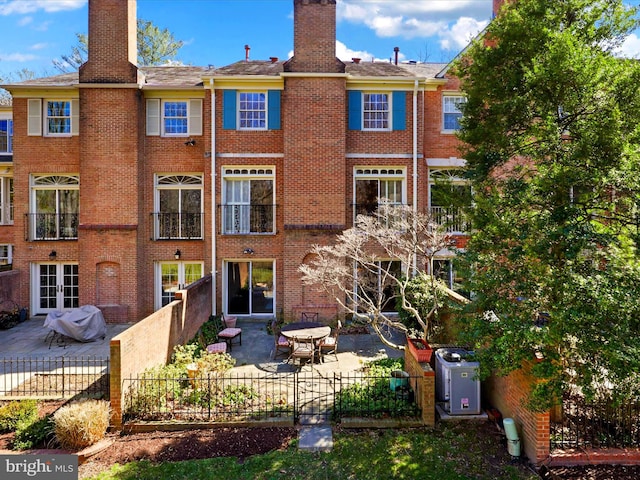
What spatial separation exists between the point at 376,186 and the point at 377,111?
3.11 m

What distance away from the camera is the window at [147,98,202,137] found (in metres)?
15.8

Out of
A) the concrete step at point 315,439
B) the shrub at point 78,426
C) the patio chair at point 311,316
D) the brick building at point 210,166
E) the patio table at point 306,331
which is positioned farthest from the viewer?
the brick building at point 210,166

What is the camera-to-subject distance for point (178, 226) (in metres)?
16.0

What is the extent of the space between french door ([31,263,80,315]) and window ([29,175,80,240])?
4.31ft

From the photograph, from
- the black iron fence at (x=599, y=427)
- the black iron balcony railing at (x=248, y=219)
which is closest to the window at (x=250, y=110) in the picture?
the black iron balcony railing at (x=248, y=219)

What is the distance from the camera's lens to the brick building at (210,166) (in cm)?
1467

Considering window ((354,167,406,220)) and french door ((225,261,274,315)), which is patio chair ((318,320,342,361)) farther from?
window ((354,167,406,220))

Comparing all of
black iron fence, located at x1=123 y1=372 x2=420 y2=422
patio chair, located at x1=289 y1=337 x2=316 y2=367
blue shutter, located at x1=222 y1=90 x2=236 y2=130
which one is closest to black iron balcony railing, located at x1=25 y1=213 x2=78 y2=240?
blue shutter, located at x1=222 y1=90 x2=236 y2=130

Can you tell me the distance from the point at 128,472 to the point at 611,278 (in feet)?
26.8

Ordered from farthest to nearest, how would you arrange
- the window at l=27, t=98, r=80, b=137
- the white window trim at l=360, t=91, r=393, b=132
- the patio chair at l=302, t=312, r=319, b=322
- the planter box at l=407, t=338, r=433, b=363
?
the window at l=27, t=98, r=80, b=137, the white window trim at l=360, t=91, r=393, b=132, the patio chair at l=302, t=312, r=319, b=322, the planter box at l=407, t=338, r=433, b=363

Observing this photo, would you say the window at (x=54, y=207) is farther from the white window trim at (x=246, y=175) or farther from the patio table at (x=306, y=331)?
the patio table at (x=306, y=331)

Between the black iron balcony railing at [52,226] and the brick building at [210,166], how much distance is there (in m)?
0.05

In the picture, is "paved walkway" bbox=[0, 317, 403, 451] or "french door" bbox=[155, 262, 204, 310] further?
"french door" bbox=[155, 262, 204, 310]

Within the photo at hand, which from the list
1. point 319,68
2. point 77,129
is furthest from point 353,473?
point 77,129
